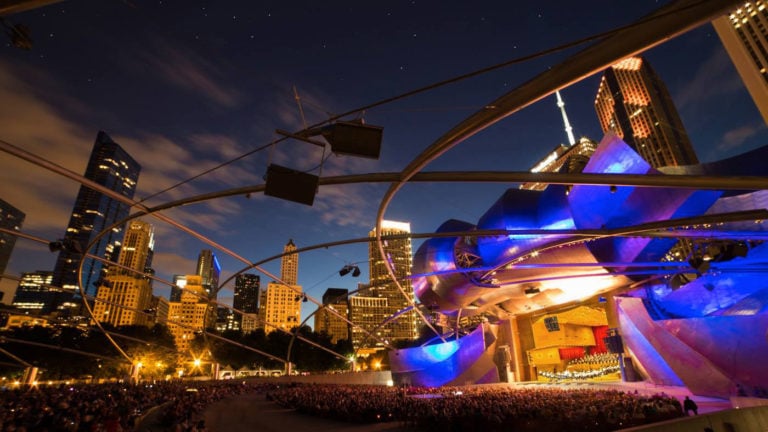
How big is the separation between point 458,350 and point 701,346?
28.1 m

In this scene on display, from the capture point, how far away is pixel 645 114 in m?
146

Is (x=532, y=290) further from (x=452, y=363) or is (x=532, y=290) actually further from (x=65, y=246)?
(x=65, y=246)

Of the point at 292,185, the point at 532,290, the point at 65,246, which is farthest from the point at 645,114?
the point at 65,246

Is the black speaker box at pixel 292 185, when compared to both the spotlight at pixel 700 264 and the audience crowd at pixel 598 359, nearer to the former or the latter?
the spotlight at pixel 700 264

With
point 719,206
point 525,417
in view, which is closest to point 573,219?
point 719,206

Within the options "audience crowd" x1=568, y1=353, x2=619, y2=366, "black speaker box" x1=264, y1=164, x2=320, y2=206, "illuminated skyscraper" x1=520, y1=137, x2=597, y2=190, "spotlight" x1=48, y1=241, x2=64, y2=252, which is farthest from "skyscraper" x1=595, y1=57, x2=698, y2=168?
"spotlight" x1=48, y1=241, x2=64, y2=252

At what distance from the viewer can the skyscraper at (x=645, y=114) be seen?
433 ft

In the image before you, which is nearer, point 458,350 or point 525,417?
point 525,417

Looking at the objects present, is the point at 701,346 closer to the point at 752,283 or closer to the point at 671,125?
the point at 752,283

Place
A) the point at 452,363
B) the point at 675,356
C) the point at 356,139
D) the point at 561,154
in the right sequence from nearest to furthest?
the point at 356,139 → the point at 675,356 → the point at 452,363 → the point at 561,154

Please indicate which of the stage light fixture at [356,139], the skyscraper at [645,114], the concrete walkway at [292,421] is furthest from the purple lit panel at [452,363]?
the skyscraper at [645,114]

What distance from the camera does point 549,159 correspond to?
177m

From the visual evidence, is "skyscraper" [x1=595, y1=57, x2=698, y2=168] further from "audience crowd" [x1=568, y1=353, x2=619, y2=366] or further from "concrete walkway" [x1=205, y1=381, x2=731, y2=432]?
"concrete walkway" [x1=205, y1=381, x2=731, y2=432]

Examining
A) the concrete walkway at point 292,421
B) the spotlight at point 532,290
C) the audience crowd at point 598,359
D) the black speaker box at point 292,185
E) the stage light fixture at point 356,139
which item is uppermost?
the spotlight at point 532,290
